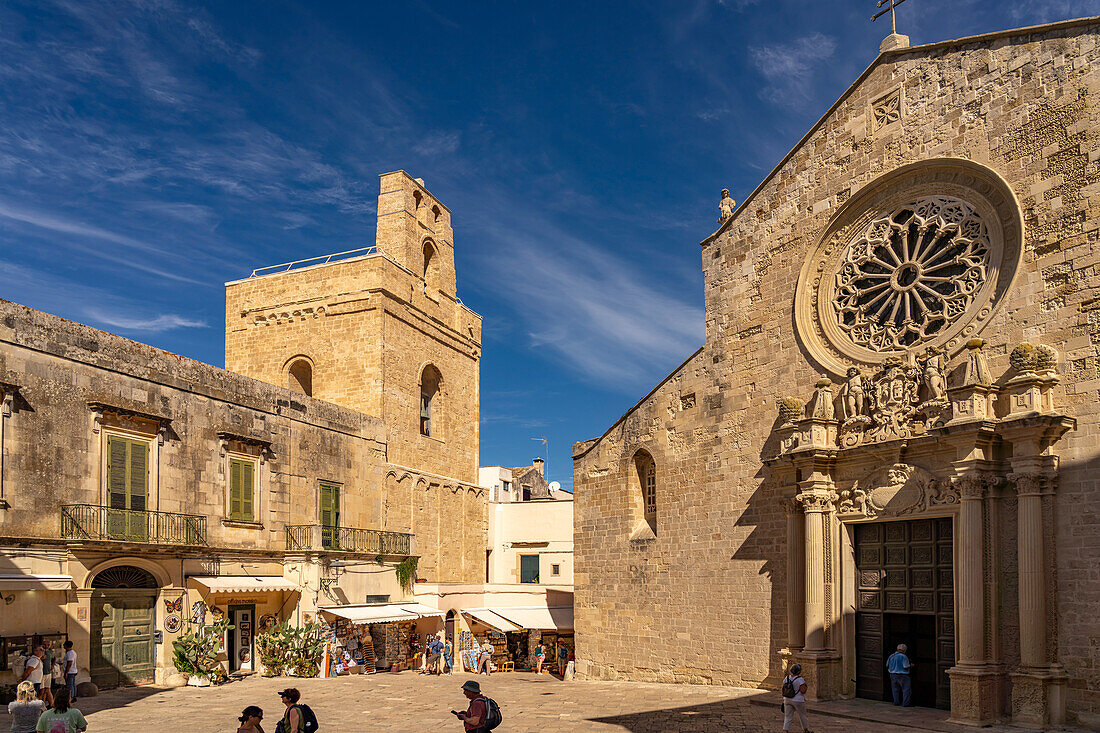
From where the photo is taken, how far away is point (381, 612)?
76.5ft

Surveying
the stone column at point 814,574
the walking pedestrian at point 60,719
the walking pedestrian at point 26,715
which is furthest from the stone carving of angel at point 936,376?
the walking pedestrian at point 26,715

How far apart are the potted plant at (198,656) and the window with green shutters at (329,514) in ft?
14.6

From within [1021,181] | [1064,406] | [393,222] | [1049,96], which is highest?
[393,222]

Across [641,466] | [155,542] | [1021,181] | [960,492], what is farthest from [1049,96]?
[155,542]

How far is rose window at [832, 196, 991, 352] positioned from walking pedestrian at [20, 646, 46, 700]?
46.8ft

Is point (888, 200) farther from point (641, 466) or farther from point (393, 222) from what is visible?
point (393, 222)

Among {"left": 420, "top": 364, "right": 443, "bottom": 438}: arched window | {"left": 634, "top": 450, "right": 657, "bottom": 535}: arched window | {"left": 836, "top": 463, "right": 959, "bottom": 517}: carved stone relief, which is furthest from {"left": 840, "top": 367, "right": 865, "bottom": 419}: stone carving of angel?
{"left": 420, "top": 364, "right": 443, "bottom": 438}: arched window

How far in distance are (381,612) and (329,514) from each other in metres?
2.90

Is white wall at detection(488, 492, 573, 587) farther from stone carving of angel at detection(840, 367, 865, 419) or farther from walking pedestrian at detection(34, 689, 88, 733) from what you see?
walking pedestrian at detection(34, 689, 88, 733)

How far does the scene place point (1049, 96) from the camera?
1406 centimetres

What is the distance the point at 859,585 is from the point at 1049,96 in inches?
326

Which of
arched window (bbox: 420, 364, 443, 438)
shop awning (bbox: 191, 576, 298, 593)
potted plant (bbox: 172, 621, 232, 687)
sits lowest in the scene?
potted plant (bbox: 172, 621, 232, 687)

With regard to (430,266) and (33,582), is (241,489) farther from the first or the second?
(430,266)

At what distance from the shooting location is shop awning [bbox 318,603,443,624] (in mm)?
22062
